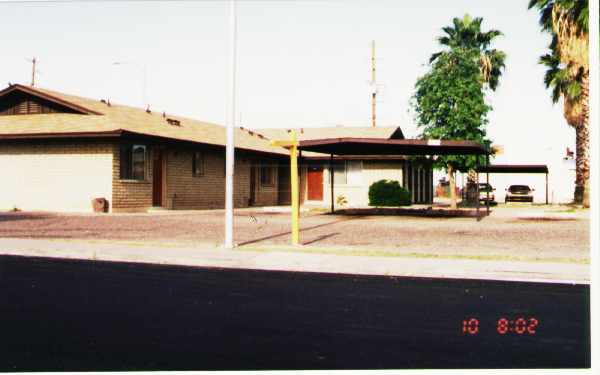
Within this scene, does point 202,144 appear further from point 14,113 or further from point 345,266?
point 345,266

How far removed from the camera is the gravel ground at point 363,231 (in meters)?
15.4

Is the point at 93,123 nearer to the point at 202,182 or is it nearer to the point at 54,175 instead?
the point at 54,175

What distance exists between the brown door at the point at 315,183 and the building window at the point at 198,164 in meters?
9.96

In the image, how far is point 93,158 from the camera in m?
26.8

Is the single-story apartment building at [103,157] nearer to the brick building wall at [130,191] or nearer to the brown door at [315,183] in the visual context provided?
the brick building wall at [130,191]

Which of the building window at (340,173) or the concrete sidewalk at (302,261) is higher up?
the building window at (340,173)

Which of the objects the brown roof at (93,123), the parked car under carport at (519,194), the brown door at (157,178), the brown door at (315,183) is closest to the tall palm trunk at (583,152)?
the parked car under carport at (519,194)

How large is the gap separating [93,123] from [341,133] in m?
20.2

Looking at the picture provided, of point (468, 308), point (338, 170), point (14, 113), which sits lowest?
point (468, 308)

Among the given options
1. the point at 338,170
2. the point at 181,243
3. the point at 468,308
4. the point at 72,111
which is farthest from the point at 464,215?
the point at 468,308

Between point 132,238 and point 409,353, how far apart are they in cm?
1267

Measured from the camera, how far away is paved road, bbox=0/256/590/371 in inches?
228
